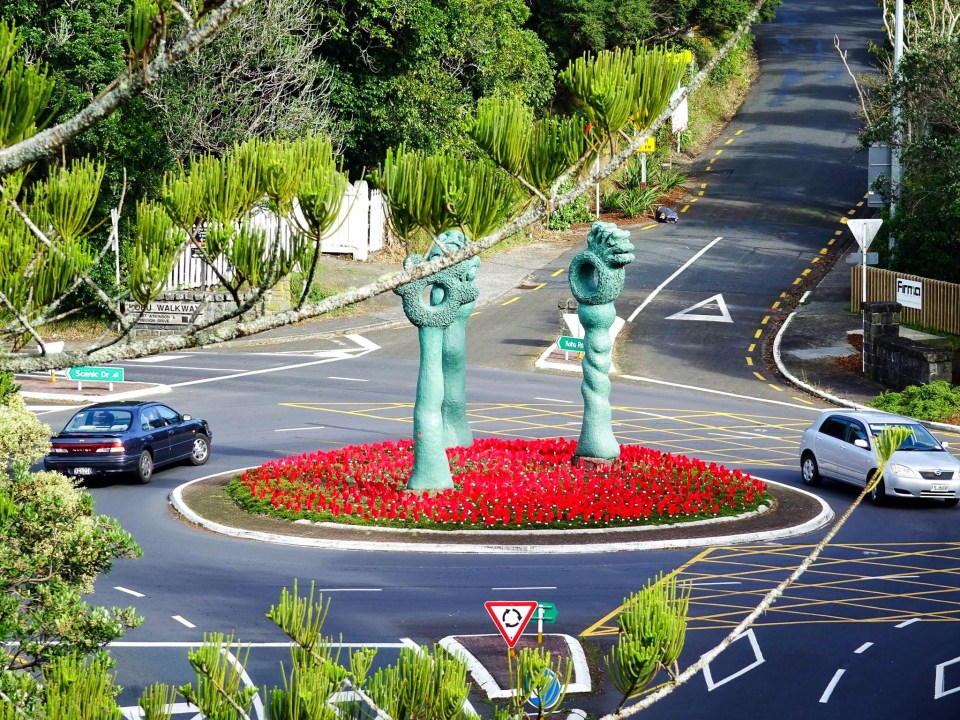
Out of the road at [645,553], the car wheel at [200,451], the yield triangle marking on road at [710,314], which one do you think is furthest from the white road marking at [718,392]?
the car wheel at [200,451]

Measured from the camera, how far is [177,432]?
25.3 meters

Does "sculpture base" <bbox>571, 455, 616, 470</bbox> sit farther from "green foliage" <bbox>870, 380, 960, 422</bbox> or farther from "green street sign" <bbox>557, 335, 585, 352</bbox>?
"green foliage" <bbox>870, 380, 960, 422</bbox>

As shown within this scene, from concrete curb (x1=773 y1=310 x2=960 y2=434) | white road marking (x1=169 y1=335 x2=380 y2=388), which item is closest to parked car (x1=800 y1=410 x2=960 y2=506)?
concrete curb (x1=773 y1=310 x2=960 y2=434)

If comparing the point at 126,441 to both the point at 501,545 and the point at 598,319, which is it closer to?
the point at 501,545

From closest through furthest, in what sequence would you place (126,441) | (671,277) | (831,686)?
(831,686) < (126,441) < (671,277)

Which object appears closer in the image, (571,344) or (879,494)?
(879,494)

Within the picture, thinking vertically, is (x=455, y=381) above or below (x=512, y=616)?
above

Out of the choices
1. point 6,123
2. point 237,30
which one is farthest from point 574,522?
point 237,30

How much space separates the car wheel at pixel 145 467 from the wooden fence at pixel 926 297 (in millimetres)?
24117

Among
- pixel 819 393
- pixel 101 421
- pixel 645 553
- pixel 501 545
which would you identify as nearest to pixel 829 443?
pixel 645 553

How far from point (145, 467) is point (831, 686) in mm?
14450

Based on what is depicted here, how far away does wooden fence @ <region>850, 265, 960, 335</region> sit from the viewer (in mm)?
38719

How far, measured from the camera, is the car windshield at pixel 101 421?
24.2m

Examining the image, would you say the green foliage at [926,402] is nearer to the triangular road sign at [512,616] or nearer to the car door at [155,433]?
the car door at [155,433]
